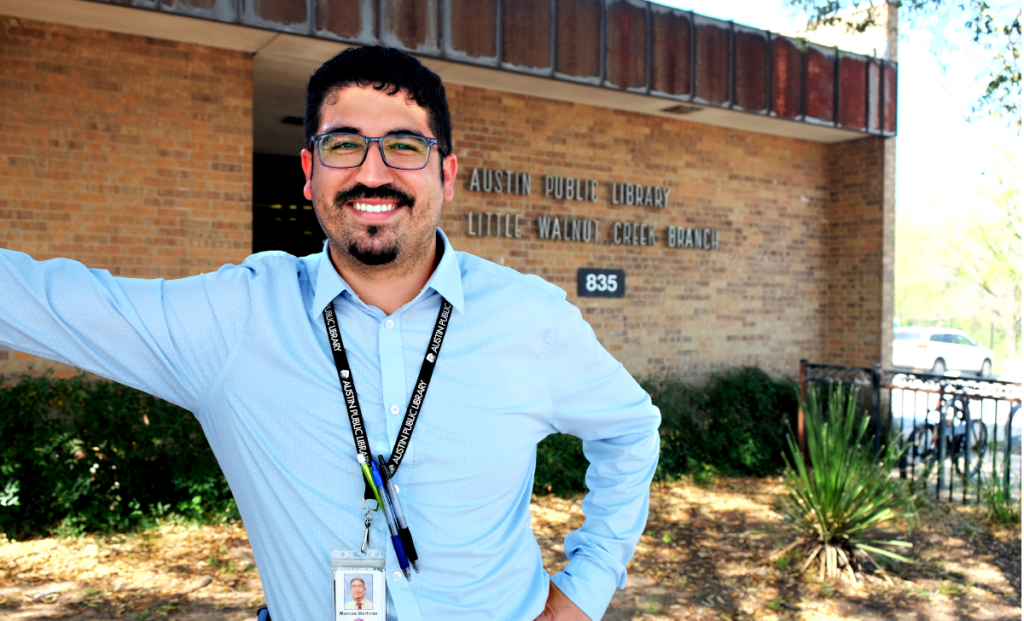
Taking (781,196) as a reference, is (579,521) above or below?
below

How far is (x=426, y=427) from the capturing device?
1571mm

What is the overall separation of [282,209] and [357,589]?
39.0 feet

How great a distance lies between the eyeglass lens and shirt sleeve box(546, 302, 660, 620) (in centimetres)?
50

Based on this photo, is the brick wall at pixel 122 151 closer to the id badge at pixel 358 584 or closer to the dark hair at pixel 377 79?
the dark hair at pixel 377 79

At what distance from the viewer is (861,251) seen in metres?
10.2

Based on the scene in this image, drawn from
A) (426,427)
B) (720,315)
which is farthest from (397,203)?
(720,315)

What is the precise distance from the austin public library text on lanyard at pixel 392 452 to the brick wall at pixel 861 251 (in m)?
9.64

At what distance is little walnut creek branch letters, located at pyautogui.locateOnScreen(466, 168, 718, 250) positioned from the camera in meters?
7.97

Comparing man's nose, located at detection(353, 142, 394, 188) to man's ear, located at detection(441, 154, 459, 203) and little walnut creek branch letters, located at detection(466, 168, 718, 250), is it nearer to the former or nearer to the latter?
man's ear, located at detection(441, 154, 459, 203)

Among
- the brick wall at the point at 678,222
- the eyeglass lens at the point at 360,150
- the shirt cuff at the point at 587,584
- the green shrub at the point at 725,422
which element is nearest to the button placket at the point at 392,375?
the eyeglass lens at the point at 360,150

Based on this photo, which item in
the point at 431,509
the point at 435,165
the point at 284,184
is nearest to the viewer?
the point at 431,509

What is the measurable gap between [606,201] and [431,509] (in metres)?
7.56

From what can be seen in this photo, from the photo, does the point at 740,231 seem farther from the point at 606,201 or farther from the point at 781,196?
the point at 606,201

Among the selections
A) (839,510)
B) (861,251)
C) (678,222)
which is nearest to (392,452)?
(839,510)
